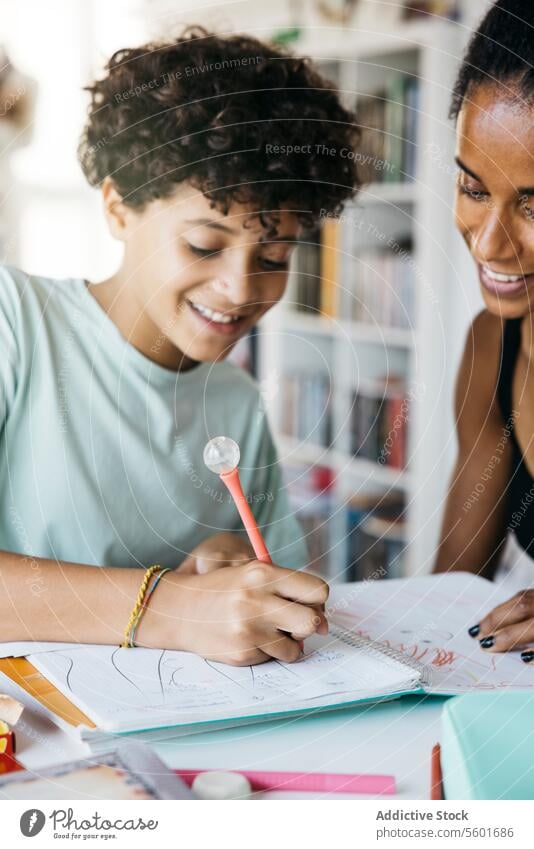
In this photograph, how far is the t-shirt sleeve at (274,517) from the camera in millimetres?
934

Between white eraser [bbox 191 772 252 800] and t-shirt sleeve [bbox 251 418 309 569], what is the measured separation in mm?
451

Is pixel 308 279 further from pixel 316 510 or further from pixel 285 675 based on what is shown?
pixel 285 675

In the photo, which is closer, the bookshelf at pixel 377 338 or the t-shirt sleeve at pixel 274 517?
the t-shirt sleeve at pixel 274 517

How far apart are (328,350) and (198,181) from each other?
1349 millimetres

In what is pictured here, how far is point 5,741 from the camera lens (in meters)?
0.49

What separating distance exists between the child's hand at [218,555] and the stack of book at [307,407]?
51.6 inches

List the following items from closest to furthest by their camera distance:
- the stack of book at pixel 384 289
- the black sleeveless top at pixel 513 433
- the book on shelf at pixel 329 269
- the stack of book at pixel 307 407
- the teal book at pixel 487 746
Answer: the teal book at pixel 487 746 → the black sleeveless top at pixel 513 433 → the stack of book at pixel 384 289 → the book on shelf at pixel 329 269 → the stack of book at pixel 307 407

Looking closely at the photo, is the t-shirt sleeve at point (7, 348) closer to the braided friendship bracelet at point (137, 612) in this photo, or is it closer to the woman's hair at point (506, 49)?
the braided friendship bracelet at point (137, 612)

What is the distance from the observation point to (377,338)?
6.22 ft

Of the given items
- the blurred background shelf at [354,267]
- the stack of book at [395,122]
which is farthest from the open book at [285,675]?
the stack of book at [395,122]

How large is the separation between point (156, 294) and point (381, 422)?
4.00ft

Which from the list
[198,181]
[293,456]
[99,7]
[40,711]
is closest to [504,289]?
[198,181]

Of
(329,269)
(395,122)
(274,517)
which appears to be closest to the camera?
(274,517)

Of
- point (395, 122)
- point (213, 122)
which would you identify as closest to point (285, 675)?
point (213, 122)
